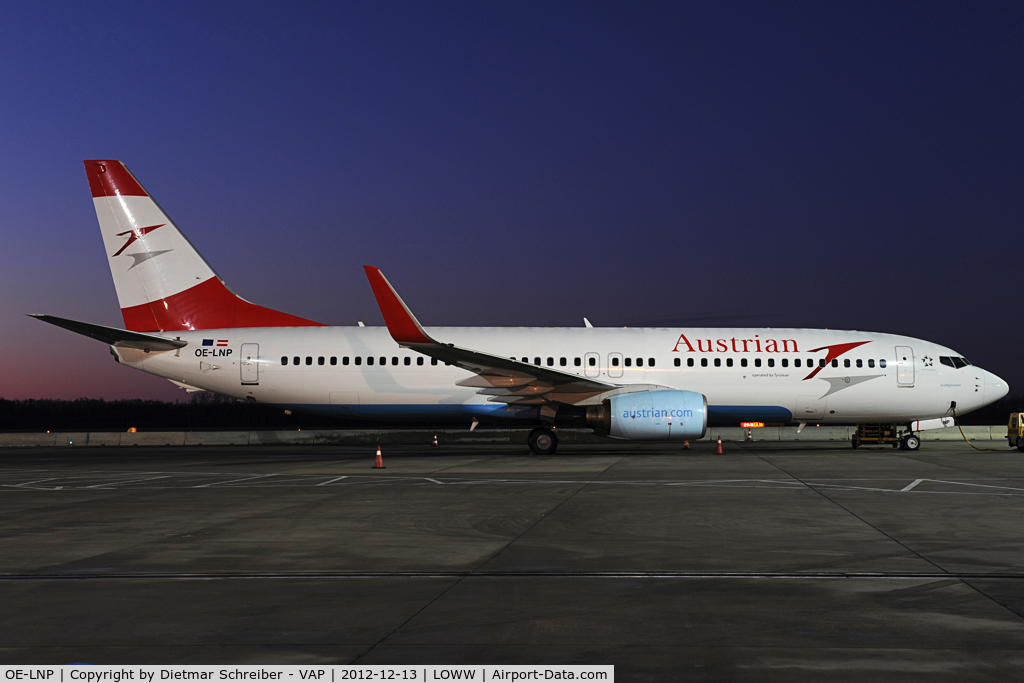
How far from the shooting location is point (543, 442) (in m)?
21.8

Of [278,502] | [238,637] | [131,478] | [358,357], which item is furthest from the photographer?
[358,357]

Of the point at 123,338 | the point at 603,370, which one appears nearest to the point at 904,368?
the point at 603,370

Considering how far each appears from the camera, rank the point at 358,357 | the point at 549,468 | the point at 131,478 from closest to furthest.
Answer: the point at 131,478 → the point at 549,468 → the point at 358,357

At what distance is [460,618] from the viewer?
16.3ft

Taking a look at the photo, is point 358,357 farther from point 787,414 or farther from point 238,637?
point 238,637

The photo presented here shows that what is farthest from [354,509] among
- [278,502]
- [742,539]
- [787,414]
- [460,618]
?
[787,414]

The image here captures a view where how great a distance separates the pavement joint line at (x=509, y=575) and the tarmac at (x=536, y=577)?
1.4 inches

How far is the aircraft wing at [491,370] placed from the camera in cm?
1912

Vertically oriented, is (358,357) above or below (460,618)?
above

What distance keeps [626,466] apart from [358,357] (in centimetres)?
889

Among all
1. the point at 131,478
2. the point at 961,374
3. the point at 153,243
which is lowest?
the point at 131,478

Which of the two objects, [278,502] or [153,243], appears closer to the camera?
[278,502]

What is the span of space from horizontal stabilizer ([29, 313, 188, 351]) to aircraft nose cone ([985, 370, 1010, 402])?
2314 centimetres

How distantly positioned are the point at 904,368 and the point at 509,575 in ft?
67.2
